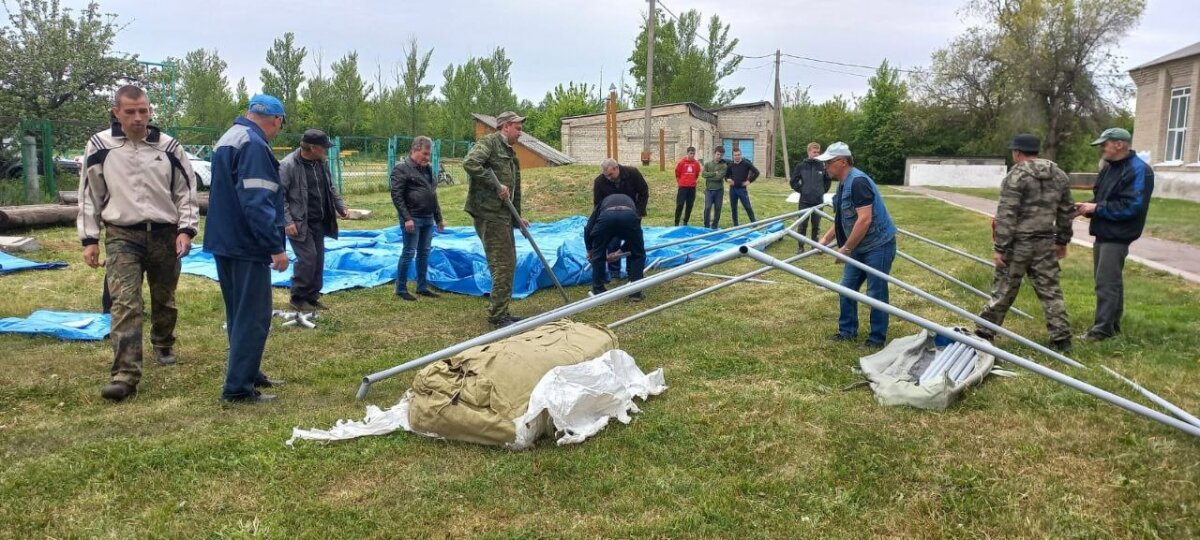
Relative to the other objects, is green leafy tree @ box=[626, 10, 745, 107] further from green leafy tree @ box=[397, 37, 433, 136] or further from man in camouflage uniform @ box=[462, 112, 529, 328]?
man in camouflage uniform @ box=[462, 112, 529, 328]

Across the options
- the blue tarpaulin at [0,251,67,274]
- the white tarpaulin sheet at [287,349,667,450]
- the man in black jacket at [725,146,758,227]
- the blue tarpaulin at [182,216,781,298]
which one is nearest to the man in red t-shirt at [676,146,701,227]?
the man in black jacket at [725,146,758,227]

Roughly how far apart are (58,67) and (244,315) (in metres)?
17.2

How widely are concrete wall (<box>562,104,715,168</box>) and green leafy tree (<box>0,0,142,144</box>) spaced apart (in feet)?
73.5

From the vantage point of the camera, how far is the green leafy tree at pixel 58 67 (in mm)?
16828

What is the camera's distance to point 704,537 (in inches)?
117

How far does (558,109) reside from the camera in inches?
2274

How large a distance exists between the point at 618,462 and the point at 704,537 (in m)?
0.74

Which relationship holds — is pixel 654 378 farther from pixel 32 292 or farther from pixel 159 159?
pixel 32 292

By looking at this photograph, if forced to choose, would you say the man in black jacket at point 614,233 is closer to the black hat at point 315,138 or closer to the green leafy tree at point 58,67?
the black hat at point 315,138

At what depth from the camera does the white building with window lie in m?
22.5

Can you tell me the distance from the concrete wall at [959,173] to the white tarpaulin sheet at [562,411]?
121 feet

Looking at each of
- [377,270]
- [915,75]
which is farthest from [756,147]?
[377,270]

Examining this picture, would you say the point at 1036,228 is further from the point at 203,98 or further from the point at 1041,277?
the point at 203,98

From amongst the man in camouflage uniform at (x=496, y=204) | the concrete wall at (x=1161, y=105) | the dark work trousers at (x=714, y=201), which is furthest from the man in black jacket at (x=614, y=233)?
the concrete wall at (x=1161, y=105)
